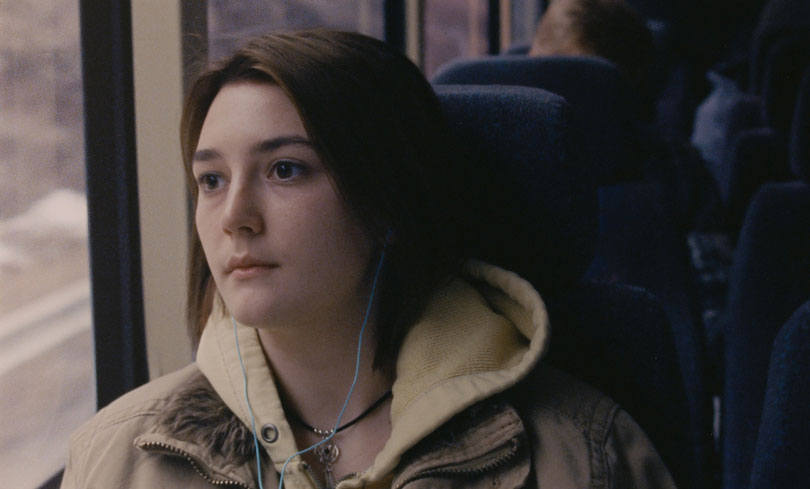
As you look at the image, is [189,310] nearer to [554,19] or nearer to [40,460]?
[40,460]

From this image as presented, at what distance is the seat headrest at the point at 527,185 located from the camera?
38.8 inches

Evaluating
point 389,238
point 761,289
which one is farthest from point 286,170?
point 761,289

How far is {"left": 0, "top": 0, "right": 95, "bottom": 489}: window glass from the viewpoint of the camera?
3.32 ft

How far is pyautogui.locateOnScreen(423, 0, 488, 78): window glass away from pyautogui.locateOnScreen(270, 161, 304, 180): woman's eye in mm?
1807

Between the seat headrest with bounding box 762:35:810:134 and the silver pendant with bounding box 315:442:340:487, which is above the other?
the seat headrest with bounding box 762:35:810:134

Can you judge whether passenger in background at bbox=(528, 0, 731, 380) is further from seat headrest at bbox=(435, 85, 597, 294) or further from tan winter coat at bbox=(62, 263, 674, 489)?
tan winter coat at bbox=(62, 263, 674, 489)

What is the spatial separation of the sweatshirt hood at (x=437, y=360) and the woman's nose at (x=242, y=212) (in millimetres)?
175

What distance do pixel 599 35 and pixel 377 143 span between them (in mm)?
1135

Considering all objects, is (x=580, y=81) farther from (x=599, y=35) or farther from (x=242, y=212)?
(x=242, y=212)

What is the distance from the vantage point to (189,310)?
105 cm

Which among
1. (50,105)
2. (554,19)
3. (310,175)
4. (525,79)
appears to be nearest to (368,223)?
(310,175)

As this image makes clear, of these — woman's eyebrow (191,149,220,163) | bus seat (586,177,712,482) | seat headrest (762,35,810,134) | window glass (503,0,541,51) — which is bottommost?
window glass (503,0,541,51)

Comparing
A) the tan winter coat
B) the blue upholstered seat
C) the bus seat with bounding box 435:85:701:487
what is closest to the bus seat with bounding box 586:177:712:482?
the blue upholstered seat

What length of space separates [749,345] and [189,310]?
0.83 m
